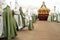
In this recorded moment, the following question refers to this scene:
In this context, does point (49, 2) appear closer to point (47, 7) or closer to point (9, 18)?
point (47, 7)

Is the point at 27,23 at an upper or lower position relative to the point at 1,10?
lower

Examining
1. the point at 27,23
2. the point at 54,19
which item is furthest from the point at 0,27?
the point at 54,19

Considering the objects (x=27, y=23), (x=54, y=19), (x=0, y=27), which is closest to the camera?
(x=0, y=27)

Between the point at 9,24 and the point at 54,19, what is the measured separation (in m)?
8.94

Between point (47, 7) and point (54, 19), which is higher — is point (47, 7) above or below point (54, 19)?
above

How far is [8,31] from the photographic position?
10.8 feet

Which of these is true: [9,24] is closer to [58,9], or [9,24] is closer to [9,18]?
[9,18]

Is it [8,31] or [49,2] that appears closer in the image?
[8,31]

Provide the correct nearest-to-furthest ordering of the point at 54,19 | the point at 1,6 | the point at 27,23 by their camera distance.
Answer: the point at 1,6 < the point at 27,23 < the point at 54,19

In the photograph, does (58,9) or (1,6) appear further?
(58,9)

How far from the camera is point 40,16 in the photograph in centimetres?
1362

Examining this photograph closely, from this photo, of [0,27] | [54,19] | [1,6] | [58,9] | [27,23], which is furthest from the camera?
[58,9]

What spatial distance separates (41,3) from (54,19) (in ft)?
8.78

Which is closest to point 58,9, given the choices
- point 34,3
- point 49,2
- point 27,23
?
point 49,2
